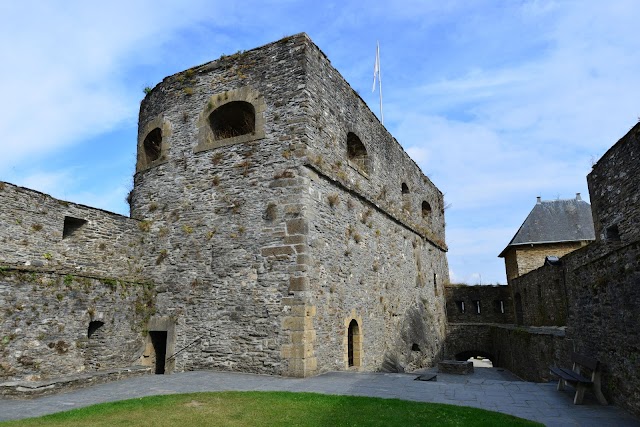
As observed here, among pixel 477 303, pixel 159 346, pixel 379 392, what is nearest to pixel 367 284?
pixel 379 392

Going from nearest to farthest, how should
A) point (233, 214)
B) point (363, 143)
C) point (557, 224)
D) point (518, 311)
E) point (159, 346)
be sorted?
point (233, 214)
point (159, 346)
point (363, 143)
point (518, 311)
point (557, 224)

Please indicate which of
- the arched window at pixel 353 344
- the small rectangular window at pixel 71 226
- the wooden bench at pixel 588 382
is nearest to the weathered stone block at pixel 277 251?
the arched window at pixel 353 344

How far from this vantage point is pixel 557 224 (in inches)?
1040

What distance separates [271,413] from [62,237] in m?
6.95

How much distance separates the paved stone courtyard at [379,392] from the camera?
6.52 meters

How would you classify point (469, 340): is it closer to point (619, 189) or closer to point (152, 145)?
point (619, 189)

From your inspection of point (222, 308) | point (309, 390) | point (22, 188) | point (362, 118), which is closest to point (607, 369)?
point (309, 390)

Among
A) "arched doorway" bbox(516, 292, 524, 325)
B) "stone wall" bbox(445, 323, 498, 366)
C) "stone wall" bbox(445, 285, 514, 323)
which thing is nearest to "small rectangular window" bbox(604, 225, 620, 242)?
"arched doorway" bbox(516, 292, 524, 325)

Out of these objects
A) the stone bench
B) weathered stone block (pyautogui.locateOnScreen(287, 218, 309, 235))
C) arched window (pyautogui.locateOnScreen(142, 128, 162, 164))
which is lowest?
the stone bench

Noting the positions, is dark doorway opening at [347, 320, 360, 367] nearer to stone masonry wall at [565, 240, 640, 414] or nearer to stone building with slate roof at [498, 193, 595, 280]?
stone masonry wall at [565, 240, 640, 414]

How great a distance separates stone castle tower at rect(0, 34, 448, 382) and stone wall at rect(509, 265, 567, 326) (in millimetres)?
6373

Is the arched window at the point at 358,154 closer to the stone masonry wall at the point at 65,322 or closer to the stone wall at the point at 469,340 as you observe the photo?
the stone masonry wall at the point at 65,322

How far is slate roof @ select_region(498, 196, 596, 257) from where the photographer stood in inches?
1008

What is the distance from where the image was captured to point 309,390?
26.8 feet
